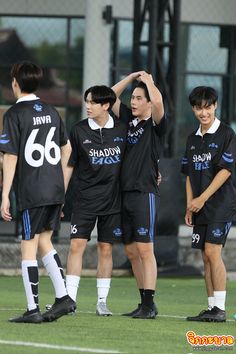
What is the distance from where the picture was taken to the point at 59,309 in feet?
32.3

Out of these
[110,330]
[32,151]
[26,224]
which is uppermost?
[32,151]

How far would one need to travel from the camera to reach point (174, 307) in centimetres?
1259

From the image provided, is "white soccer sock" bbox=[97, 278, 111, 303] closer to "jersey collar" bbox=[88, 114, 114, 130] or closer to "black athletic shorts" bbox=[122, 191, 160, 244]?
"black athletic shorts" bbox=[122, 191, 160, 244]

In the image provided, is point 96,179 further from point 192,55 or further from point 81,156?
point 192,55

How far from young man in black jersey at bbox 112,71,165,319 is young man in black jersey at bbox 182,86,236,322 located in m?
0.33

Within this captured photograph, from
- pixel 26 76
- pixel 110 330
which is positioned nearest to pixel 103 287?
pixel 110 330

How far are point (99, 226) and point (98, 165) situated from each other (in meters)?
0.53

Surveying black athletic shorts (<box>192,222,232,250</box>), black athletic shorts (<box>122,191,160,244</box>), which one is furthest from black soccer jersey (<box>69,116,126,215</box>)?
black athletic shorts (<box>192,222,232,250</box>)

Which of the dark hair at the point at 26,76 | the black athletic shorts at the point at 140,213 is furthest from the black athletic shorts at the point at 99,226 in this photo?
the dark hair at the point at 26,76

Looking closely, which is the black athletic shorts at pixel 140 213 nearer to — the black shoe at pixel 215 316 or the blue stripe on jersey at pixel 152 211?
the blue stripe on jersey at pixel 152 211

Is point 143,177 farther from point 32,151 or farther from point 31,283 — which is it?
point 31,283

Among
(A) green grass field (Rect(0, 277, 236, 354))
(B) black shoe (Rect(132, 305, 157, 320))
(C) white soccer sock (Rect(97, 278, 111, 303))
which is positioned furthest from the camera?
(C) white soccer sock (Rect(97, 278, 111, 303))

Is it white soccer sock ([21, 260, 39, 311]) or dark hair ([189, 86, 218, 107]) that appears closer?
white soccer sock ([21, 260, 39, 311])

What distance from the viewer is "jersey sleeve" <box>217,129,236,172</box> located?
10.8 metres
